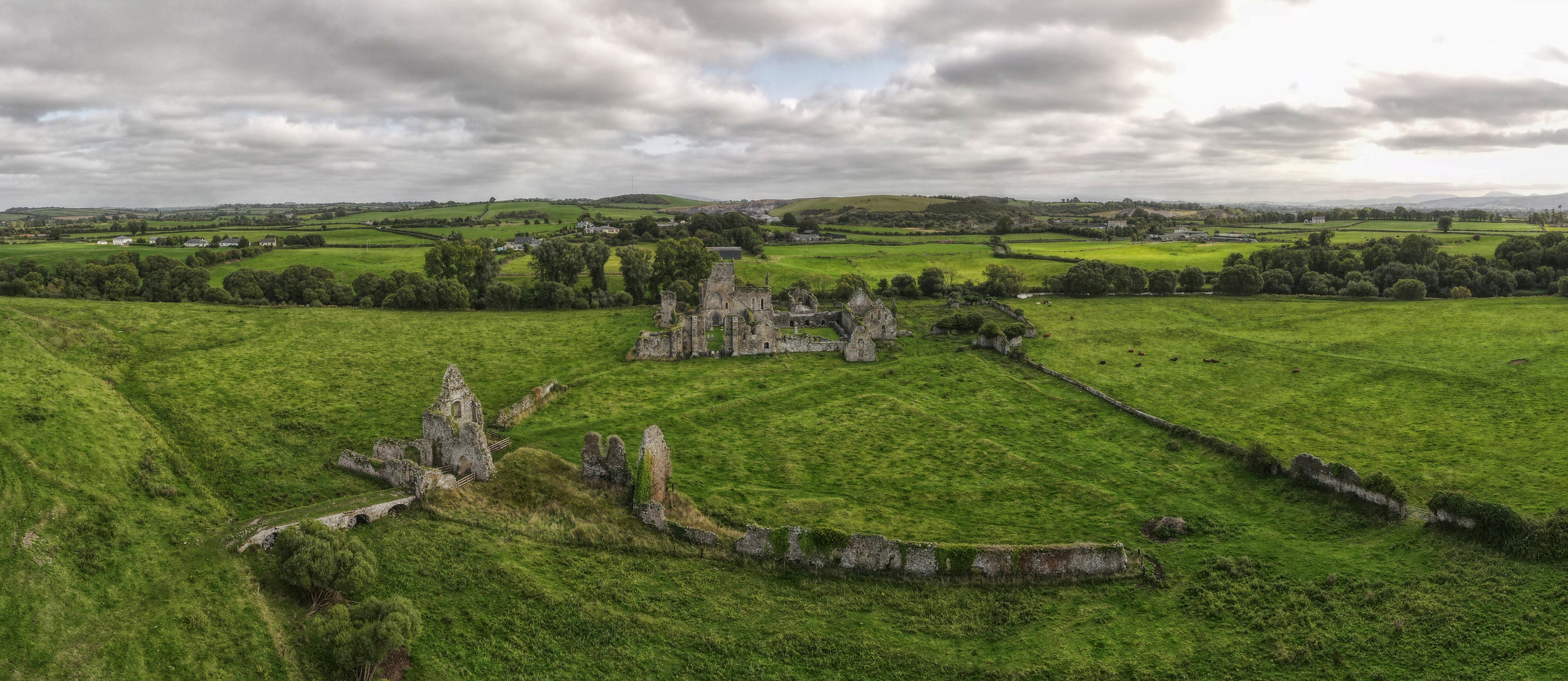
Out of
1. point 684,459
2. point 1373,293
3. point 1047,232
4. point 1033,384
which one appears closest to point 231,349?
point 684,459

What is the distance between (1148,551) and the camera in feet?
92.4

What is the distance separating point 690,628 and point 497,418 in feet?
72.3

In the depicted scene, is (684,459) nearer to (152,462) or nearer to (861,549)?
(861,549)

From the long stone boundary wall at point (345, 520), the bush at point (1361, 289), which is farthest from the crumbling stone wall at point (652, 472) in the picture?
the bush at point (1361, 289)

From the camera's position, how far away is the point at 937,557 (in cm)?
2630

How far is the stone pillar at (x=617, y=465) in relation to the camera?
32438mm

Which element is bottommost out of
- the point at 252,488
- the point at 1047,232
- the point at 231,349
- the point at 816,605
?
the point at 816,605

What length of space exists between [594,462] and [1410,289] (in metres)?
92.9

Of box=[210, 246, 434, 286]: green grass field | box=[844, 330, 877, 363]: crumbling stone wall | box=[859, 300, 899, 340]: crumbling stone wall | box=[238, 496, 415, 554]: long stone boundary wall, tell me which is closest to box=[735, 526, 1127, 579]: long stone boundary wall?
box=[238, 496, 415, 554]: long stone boundary wall

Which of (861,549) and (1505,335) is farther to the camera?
(1505,335)

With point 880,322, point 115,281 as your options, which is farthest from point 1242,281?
point 115,281

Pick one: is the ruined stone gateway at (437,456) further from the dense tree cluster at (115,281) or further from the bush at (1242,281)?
the bush at (1242,281)

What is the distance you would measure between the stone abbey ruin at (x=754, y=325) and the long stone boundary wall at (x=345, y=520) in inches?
1156

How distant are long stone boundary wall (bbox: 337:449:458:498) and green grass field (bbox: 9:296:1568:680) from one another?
2.96 ft
